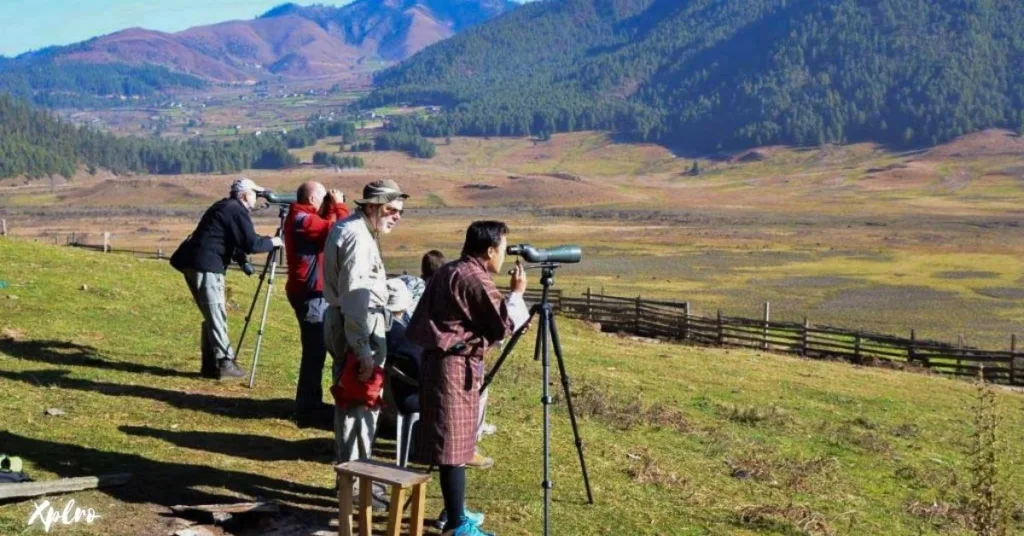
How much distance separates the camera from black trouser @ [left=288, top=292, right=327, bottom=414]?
1003 cm

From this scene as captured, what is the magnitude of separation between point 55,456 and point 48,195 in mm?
135401

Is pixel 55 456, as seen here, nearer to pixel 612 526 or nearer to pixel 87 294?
pixel 612 526

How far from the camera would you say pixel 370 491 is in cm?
711

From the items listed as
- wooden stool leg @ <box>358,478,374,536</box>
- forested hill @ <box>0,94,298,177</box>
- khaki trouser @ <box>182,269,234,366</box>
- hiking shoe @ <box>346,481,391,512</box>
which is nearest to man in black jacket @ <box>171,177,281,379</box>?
khaki trouser @ <box>182,269,234,366</box>

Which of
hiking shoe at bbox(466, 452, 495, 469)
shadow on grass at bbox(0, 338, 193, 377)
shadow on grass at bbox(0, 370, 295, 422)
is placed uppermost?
shadow on grass at bbox(0, 338, 193, 377)

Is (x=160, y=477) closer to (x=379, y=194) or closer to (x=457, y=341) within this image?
(x=379, y=194)

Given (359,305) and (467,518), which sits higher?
(359,305)

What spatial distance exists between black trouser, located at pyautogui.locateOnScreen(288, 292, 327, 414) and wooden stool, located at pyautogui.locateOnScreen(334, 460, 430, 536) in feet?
9.35

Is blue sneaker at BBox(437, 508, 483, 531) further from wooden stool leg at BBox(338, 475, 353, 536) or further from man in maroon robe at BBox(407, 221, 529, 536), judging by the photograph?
wooden stool leg at BBox(338, 475, 353, 536)

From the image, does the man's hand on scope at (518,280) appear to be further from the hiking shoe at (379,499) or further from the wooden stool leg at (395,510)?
the hiking shoe at (379,499)

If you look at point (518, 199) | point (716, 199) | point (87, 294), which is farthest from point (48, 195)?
point (87, 294)

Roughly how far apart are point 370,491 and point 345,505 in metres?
0.21

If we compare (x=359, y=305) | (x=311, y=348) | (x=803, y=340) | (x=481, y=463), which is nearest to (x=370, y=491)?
(x=359, y=305)

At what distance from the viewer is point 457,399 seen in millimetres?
7086
